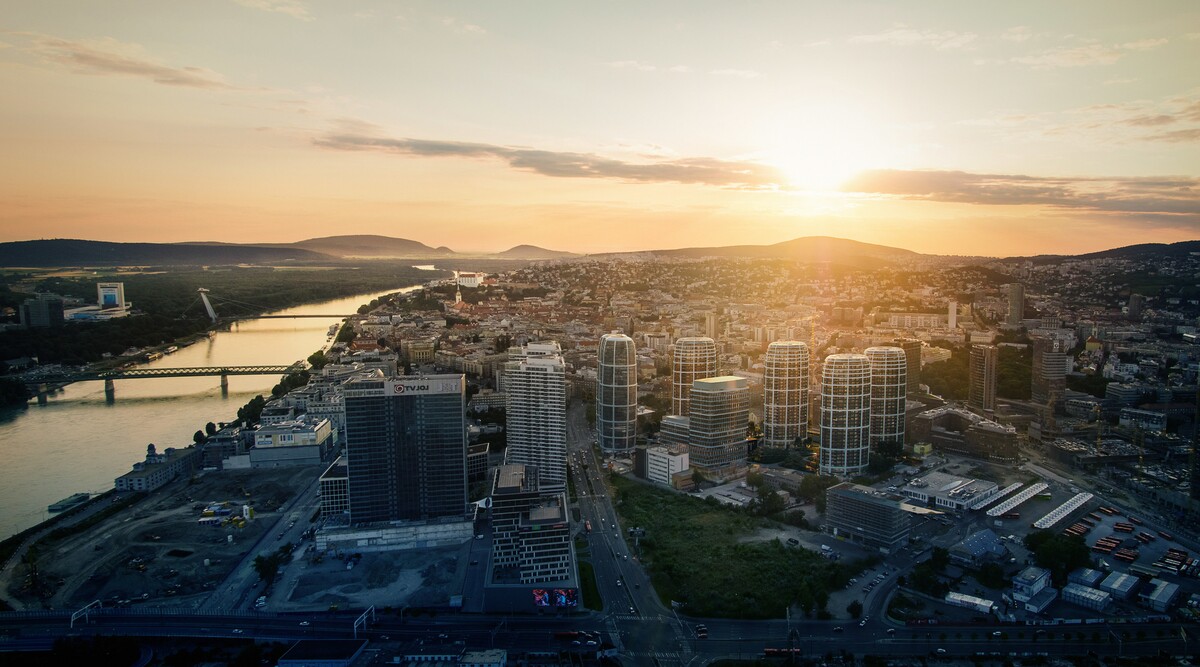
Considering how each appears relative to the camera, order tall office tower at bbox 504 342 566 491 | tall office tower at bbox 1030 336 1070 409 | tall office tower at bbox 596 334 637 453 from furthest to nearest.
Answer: tall office tower at bbox 1030 336 1070 409 → tall office tower at bbox 596 334 637 453 → tall office tower at bbox 504 342 566 491

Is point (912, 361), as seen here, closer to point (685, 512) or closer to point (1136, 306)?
point (1136, 306)

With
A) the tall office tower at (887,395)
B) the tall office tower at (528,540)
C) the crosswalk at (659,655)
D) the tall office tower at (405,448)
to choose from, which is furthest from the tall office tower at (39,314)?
the tall office tower at (887,395)

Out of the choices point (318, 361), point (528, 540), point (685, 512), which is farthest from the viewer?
point (318, 361)

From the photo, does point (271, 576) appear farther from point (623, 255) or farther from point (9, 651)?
point (623, 255)

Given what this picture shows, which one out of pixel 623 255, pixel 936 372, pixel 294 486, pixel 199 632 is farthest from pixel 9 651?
pixel 623 255

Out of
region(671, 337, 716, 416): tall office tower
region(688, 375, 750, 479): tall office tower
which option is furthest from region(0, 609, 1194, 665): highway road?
region(671, 337, 716, 416): tall office tower

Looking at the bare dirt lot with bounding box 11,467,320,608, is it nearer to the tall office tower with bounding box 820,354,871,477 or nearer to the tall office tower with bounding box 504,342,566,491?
the tall office tower with bounding box 504,342,566,491

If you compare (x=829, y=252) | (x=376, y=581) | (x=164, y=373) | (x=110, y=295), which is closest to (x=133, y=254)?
(x=110, y=295)
